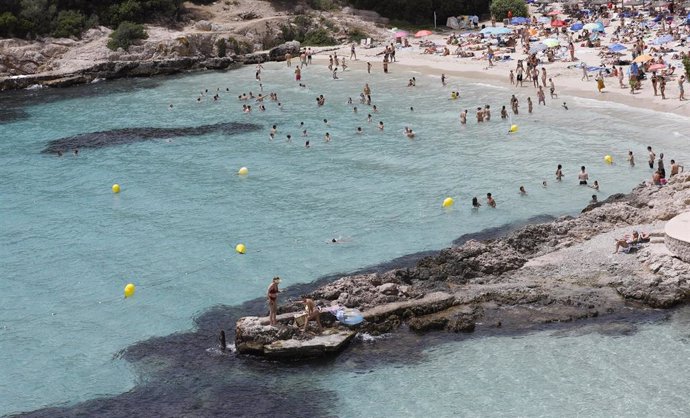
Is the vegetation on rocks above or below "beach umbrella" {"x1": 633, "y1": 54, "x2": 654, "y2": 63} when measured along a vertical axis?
above

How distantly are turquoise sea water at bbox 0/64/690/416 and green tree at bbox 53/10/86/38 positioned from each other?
14648 mm

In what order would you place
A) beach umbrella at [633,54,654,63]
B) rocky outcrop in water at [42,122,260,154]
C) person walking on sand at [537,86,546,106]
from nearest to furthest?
person walking on sand at [537,86,546,106] < rocky outcrop in water at [42,122,260,154] < beach umbrella at [633,54,654,63]

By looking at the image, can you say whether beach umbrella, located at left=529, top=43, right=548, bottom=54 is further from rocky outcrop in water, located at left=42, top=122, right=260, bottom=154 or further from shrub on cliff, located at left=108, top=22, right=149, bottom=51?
shrub on cliff, located at left=108, top=22, right=149, bottom=51

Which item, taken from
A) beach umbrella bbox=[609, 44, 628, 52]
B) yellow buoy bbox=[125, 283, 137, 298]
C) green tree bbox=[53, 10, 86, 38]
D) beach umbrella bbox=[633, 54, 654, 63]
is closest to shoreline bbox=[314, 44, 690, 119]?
beach umbrella bbox=[633, 54, 654, 63]

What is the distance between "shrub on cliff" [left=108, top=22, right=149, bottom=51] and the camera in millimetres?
67500

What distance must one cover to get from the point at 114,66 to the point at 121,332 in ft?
144

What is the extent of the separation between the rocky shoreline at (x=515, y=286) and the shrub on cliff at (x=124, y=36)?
45327mm

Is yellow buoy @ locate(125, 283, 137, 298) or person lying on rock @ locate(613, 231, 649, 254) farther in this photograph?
yellow buoy @ locate(125, 283, 137, 298)

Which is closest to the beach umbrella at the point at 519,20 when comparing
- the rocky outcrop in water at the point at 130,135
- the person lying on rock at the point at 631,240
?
the rocky outcrop in water at the point at 130,135

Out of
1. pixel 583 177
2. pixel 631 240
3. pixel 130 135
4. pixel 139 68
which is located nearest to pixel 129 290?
pixel 631 240

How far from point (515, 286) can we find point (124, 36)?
1940 inches

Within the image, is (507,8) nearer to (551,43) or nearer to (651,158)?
(551,43)

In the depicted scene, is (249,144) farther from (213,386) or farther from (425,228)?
(213,386)

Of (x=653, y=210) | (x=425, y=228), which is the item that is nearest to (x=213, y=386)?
(x=425, y=228)
